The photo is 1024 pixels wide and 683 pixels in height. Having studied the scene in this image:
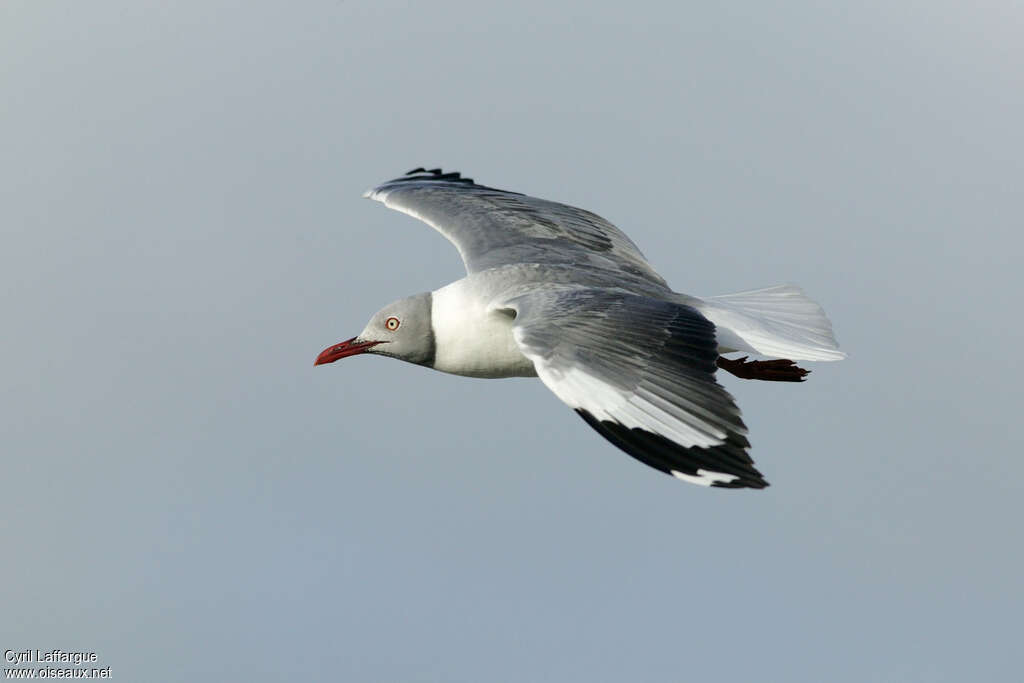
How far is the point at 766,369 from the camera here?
10.1 meters

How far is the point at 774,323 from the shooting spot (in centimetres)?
983

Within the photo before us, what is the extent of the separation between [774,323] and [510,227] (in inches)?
90.8

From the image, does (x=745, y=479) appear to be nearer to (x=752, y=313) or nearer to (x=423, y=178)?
(x=752, y=313)

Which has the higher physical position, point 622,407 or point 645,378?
point 645,378

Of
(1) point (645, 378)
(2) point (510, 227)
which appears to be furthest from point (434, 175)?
(1) point (645, 378)

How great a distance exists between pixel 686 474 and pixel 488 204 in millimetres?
5150

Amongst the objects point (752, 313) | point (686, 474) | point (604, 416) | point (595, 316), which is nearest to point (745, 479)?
point (686, 474)

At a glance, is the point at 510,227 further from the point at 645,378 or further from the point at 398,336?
the point at 645,378

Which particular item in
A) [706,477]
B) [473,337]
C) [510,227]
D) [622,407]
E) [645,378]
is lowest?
[706,477]

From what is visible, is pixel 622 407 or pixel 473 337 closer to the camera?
pixel 622 407

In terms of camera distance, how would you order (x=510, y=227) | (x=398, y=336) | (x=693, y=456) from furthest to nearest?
(x=510, y=227) → (x=398, y=336) → (x=693, y=456)

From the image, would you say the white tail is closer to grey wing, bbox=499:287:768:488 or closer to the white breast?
grey wing, bbox=499:287:768:488

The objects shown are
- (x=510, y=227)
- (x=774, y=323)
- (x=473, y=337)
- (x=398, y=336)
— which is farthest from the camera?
(x=510, y=227)

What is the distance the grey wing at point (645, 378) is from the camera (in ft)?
23.1
